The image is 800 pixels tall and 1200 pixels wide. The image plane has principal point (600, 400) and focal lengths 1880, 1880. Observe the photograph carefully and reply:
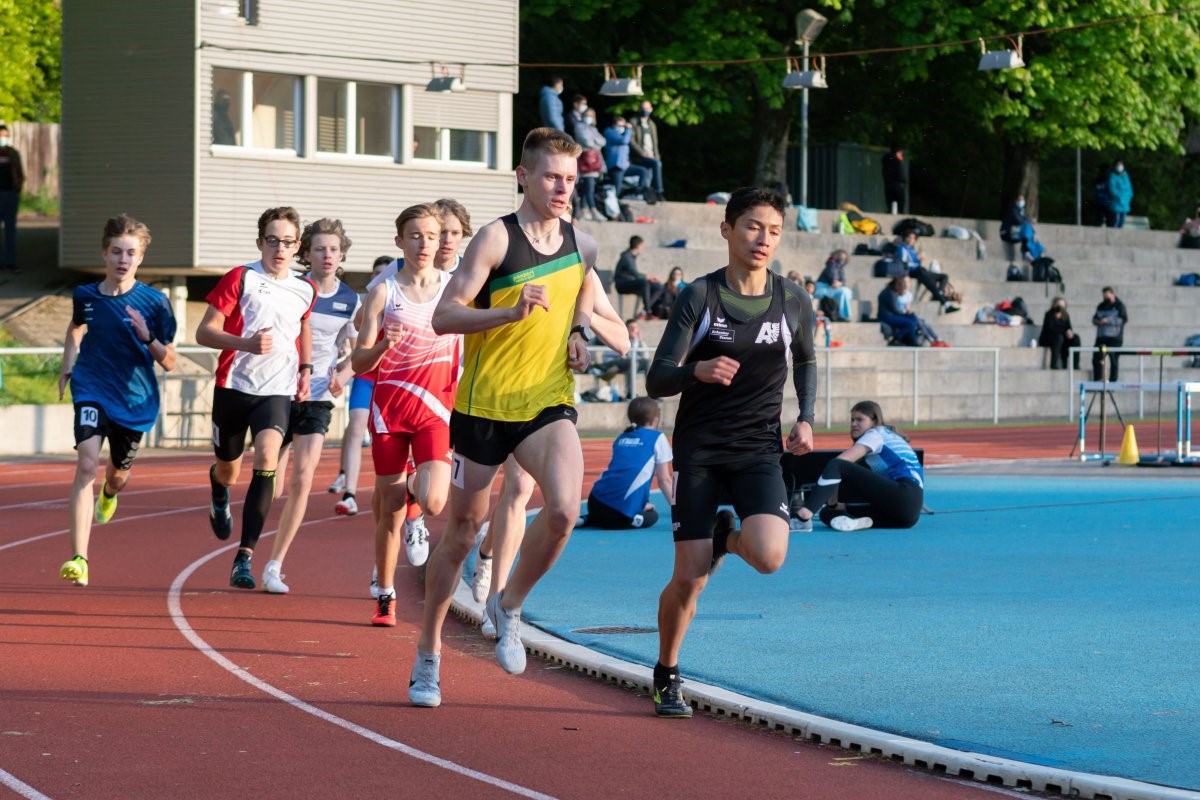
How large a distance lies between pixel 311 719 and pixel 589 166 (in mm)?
25591

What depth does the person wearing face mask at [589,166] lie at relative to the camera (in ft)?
106

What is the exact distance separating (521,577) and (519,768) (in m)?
1.37

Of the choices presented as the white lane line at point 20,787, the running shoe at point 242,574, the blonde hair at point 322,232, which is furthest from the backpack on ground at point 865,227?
the white lane line at point 20,787

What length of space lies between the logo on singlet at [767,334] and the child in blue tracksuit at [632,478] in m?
7.13

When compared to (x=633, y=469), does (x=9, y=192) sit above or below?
above

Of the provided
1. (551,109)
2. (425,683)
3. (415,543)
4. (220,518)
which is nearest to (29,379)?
(551,109)

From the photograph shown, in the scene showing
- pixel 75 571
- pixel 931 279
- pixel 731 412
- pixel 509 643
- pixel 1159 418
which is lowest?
pixel 75 571

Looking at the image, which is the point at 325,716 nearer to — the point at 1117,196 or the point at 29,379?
the point at 29,379

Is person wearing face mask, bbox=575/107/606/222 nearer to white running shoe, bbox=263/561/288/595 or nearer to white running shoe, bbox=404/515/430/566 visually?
white running shoe, bbox=404/515/430/566

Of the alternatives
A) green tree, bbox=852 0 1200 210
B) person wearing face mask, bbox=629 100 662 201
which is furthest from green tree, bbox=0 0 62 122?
green tree, bbox=852 0 1200 210

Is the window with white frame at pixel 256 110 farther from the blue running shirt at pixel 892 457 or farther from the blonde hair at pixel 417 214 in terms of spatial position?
the blonde hair at pixel 417 214

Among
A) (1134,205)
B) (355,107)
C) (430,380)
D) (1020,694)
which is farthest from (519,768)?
(1134,205)

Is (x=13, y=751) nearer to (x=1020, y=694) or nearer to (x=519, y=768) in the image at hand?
(x=519, y=768)

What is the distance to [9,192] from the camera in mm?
31703
